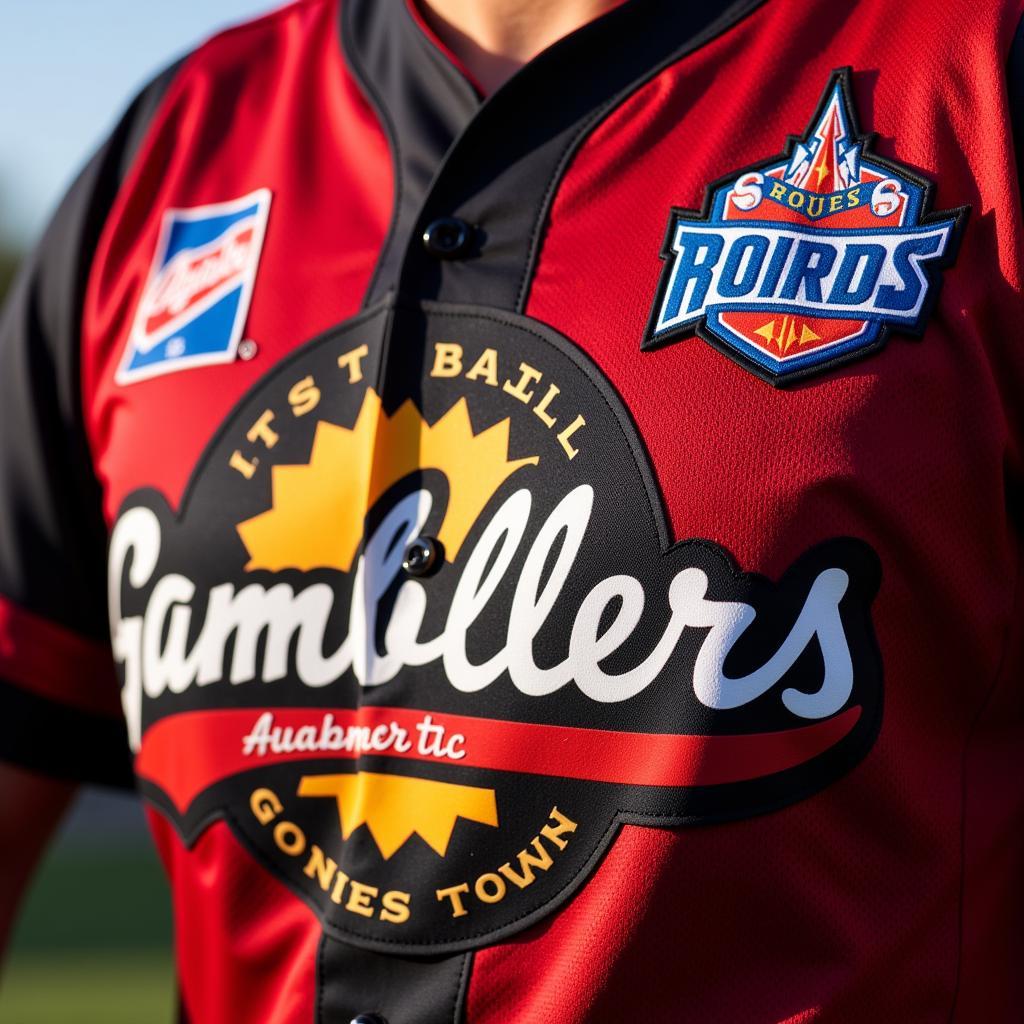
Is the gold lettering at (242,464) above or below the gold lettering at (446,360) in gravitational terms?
below

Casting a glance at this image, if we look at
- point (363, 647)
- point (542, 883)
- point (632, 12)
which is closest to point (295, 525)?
point (363, 647)

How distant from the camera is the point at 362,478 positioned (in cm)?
105

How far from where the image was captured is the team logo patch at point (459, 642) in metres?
0.92

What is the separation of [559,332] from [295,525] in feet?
0.83

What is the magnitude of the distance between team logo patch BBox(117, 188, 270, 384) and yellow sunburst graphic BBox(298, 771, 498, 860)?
37 cm

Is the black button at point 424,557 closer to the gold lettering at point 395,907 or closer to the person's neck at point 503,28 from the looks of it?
the gold lettering at point 395,907

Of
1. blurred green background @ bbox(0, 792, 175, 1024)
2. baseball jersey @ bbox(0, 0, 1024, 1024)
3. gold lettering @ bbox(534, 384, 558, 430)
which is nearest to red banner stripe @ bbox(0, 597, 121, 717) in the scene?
baseball jersey @ bbox(0, 0, 1024, 1024)

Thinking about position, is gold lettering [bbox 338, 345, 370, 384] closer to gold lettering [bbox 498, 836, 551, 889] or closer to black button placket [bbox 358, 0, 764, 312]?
black button placket [bbox 358, 0, 764, 312]

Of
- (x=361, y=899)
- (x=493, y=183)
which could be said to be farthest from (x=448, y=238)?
(x=361, y=899)

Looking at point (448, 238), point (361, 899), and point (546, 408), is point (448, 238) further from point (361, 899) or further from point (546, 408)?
point (361, 899)

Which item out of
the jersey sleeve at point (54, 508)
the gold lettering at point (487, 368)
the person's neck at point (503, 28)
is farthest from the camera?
the jersey sleeve at point (54, 508)

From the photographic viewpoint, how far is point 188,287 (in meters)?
1.23

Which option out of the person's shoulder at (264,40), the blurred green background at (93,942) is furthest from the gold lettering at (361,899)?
the blurred green background at (93,942)

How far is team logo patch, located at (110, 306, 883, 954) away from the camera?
3.02 ft
